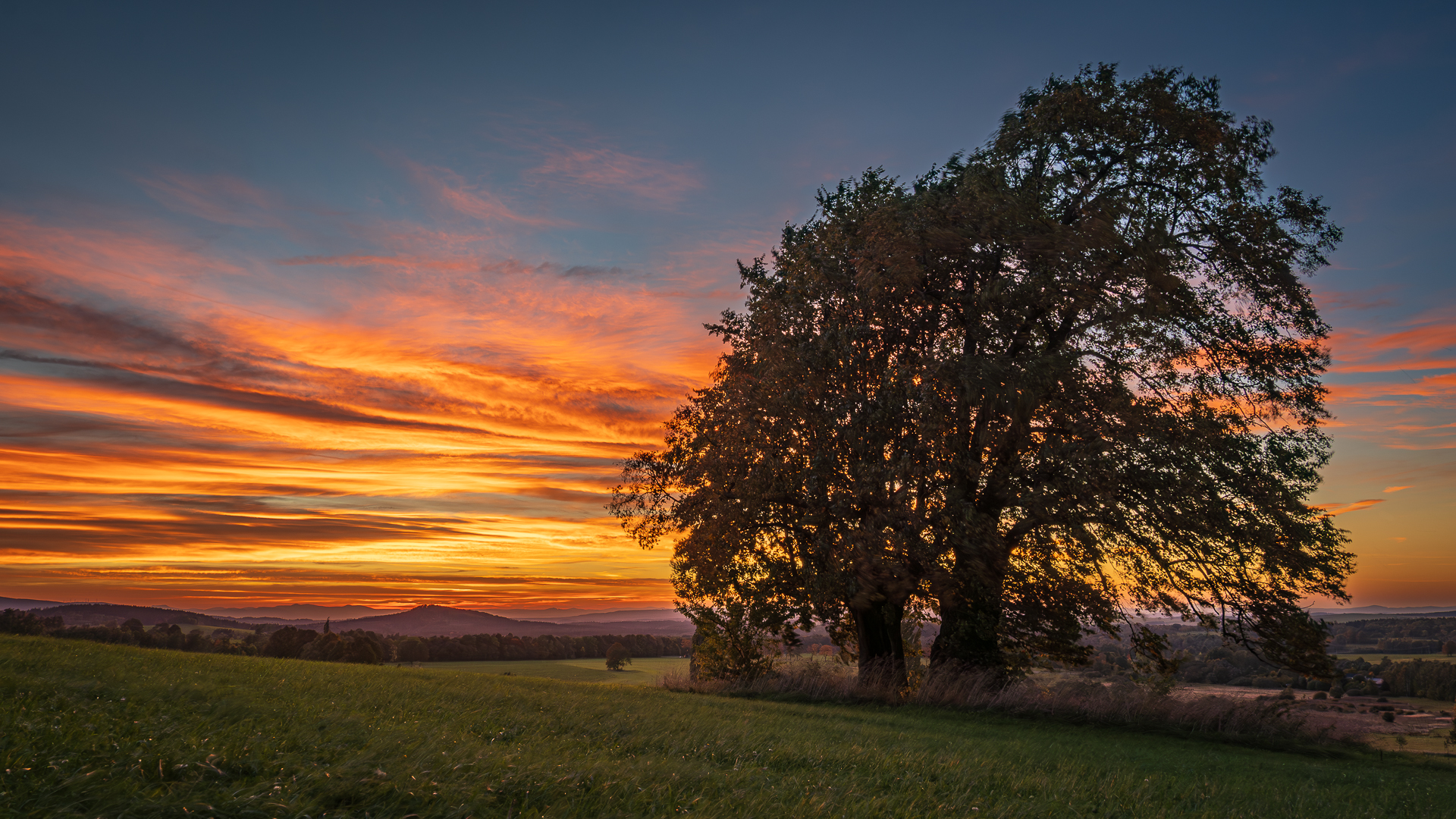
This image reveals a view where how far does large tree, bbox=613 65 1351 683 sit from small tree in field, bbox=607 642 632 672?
21.1 metres

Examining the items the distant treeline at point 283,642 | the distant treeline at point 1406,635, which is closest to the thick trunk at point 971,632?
the distant treeline at point 283,642

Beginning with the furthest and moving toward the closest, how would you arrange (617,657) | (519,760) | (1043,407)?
(617,657) → (1043,407) → (519,760)

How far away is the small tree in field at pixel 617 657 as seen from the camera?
127 ft

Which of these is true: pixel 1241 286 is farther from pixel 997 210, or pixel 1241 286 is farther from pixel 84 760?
pixel 84 760

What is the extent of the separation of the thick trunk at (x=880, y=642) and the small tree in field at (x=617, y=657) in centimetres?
1924

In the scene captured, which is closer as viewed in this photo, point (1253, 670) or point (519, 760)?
point (519, 760)

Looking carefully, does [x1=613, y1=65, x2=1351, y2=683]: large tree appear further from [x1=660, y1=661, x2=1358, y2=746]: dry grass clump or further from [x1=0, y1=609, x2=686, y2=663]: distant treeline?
[x1=0, y1=609, x2=686, y2=663]: distant treeline

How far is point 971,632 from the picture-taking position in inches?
762

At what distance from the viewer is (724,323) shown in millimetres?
22875

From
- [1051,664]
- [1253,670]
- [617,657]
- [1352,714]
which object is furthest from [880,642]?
[617,657]

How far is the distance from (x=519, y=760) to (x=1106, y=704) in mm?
16582

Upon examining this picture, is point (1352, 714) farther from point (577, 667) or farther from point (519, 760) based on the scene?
point (577, 667)

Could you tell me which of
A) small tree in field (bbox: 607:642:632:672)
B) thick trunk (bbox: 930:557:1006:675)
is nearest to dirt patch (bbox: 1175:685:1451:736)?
thick trunk (bbox: 930:557:1006:675)

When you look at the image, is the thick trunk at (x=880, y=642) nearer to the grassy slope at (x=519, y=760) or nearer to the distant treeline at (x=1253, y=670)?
the distant treeline at (x=1253, y=670)
